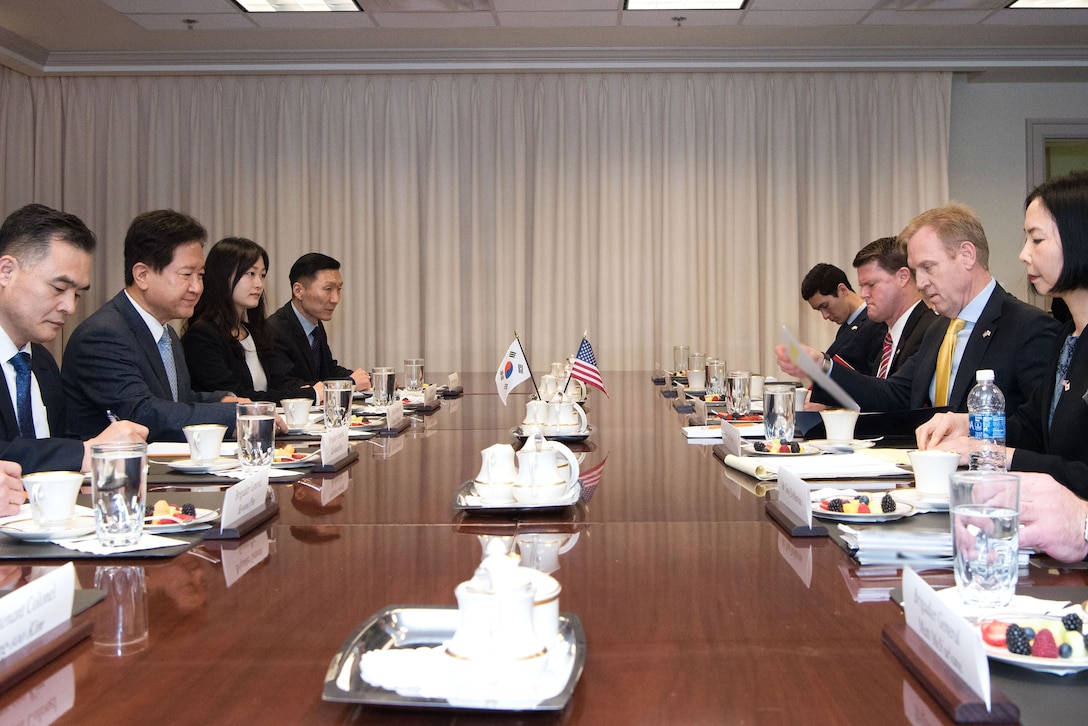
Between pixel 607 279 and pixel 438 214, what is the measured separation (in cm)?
142

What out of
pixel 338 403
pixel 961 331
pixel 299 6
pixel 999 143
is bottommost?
pixel 338 403

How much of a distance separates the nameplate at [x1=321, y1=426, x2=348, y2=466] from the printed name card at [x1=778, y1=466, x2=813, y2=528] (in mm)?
1118

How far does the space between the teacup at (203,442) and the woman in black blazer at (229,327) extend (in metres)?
1.90

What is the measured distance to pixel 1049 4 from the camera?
6430 mm

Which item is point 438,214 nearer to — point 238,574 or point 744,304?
point 744,304

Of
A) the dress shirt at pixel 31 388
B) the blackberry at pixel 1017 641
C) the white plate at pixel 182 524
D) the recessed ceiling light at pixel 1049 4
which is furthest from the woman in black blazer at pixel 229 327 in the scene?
the recessed ceiling light at pixel 1049 4

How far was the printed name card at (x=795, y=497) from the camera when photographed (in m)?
1.72

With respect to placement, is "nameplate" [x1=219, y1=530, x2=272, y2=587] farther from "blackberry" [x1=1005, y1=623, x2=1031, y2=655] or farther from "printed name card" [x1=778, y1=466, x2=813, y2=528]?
"blackberry" [x1=1005, y1=623, x2=1031, y2=655]

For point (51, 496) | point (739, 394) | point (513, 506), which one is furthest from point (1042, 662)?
point (739, 394)

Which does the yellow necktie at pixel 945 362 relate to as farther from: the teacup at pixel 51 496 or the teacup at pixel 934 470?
the teacup at pixel 51 496

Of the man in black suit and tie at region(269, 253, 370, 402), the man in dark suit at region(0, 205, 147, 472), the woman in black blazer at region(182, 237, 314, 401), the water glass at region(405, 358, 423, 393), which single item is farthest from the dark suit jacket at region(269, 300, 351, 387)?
the man in dark suit at region(0, 205, 147, 472)

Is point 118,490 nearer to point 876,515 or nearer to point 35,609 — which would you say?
point 35,609

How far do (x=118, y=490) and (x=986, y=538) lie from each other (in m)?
1.24

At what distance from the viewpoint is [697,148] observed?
26.3 feet
